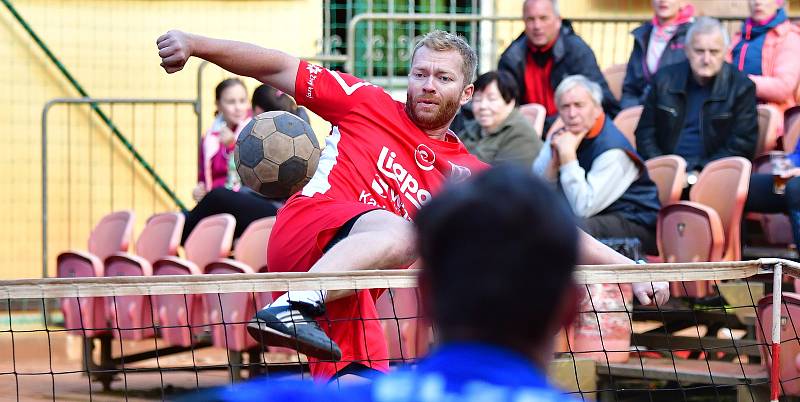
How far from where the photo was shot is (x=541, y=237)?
1.88 m

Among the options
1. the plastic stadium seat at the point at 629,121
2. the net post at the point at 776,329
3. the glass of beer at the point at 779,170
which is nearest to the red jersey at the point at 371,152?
the net post at the point at 776,329

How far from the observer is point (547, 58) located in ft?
34.2

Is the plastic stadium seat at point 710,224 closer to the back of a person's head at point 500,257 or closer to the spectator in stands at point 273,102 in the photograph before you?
the spectator in stands at point 273,102

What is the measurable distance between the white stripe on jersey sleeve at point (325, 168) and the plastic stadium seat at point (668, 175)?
3.83 meters

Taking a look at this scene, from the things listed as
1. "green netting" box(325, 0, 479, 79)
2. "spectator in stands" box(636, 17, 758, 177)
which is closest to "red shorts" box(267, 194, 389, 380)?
"spectator in stands" box(636, 17, 758, 177)

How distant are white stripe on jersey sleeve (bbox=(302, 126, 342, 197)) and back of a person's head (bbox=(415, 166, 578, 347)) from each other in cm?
320

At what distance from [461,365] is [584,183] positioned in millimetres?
6529

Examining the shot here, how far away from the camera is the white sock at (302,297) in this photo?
4.65 meters

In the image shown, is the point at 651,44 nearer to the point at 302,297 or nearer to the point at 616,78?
the point at 616,78

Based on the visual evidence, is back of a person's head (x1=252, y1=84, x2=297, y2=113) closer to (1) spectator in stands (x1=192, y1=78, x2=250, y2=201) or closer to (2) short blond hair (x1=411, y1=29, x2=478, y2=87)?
(1) spectator in stands (x1=192, y1=78, x2=250, y2=201)

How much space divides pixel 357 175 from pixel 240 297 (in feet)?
11.8

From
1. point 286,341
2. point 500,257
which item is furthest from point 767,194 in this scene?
point 500,257

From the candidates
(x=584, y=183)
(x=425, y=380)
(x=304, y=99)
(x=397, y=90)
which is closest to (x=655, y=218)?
(x=584, y=183)

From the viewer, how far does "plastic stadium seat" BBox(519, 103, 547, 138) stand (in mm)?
10102
